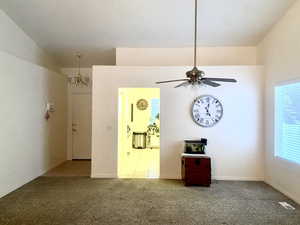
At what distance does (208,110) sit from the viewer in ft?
18.3

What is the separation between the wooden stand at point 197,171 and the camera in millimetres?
5051

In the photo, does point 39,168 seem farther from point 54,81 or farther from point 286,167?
point 286,167

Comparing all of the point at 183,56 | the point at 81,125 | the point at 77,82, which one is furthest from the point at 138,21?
the point at 81,125

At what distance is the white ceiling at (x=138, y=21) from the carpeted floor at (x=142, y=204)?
344cm

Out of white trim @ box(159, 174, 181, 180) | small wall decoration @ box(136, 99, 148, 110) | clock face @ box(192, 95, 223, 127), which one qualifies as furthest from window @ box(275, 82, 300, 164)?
small wall decoration @ box(136, 99, 148, 110)

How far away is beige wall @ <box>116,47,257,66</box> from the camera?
630cm

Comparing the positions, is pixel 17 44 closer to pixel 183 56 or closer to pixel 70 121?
pixel 70 121

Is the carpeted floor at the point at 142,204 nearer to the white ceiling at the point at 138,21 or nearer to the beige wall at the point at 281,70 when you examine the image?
the beige wall at the point at 281,70

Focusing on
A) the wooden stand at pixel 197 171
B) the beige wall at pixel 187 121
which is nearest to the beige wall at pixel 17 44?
the beige wall at pixel 187 121

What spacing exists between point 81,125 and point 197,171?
4460 mm

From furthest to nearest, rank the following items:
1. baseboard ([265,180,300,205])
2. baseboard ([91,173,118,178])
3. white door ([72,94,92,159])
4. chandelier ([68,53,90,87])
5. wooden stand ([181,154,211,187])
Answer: white door ([72,94,92,159])
chandelier ([68,53,90,87])
baseboard ([91,173,118,178])
wooden stand ([181,154,211,187])
baseboard ([265,180,300,205])

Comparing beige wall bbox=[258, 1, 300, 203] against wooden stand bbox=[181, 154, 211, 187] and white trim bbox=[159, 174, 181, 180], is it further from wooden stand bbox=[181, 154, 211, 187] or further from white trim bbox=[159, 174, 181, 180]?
white trim bbox=[159, 174, 181, 180]

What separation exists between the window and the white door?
5552 millimetres

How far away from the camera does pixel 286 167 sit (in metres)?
4.55
